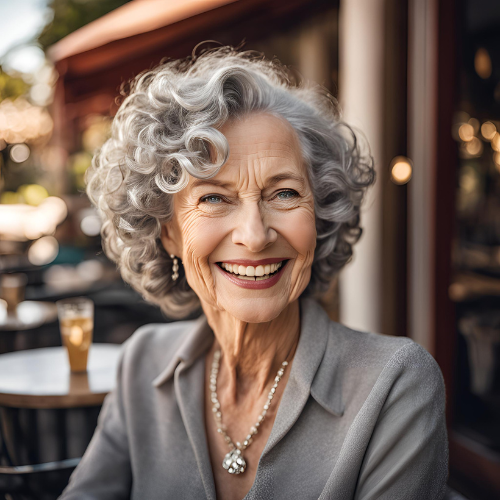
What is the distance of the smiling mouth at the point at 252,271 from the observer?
125cm

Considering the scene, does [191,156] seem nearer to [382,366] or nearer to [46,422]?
[382,366]

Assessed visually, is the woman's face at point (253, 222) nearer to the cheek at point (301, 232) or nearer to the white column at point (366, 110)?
the cheek at point (301, 232)

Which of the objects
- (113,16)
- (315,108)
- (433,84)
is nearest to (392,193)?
(433,84)

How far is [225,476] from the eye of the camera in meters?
1.34

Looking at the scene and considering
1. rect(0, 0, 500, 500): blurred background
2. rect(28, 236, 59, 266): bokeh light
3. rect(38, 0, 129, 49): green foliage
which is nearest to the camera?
rect(0, 0, 500, 500): blurred background

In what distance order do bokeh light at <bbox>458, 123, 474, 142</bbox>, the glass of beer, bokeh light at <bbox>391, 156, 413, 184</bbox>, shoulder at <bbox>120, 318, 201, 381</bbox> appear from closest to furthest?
shoulder at <bbox>120, 318, 201, 381</bbox>
the glass of beer
bokeh light at <bbox>458, 123, 474, 142</bbox>
bokeh light at <bbox>391, 156, 413, 184</bbox>

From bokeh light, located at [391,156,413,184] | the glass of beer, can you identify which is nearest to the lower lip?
the glass of beer

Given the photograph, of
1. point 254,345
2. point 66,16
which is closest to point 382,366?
point 254,345

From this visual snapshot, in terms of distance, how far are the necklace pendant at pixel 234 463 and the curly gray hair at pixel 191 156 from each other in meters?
0.49

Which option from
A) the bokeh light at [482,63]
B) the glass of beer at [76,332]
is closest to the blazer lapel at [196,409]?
the glass of beer at [76,332]

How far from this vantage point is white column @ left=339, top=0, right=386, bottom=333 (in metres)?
3.19

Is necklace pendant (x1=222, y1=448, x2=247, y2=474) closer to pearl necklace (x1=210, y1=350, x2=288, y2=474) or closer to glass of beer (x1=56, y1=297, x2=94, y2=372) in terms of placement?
pearl necklace (x1=210, y1=350, x2=288, y2=474)

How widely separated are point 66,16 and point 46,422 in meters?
9.07

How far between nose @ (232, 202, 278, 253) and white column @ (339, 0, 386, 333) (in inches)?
78.6
